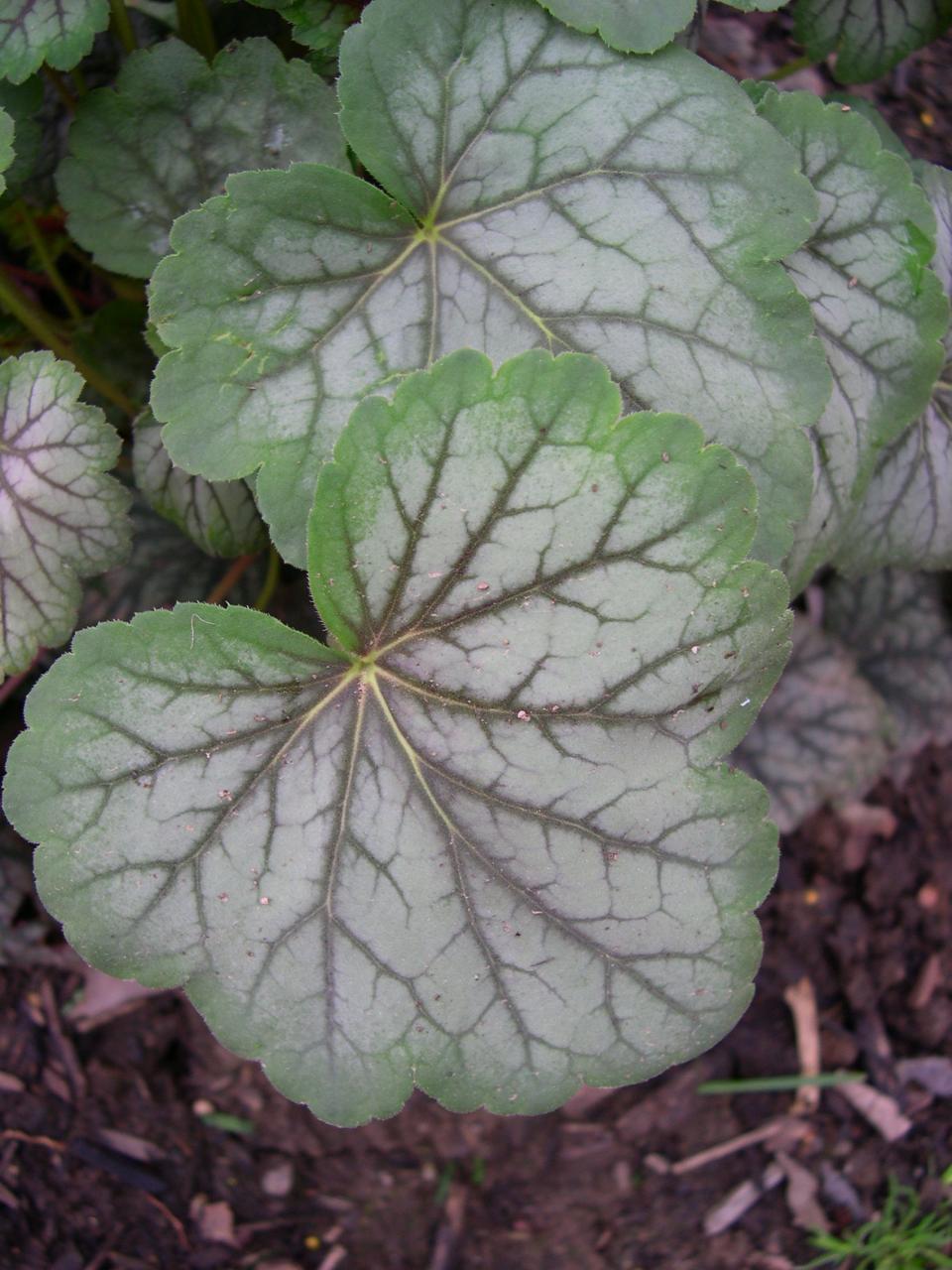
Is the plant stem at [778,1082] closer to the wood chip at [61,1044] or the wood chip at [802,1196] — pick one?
the wood chip at [802,1196]

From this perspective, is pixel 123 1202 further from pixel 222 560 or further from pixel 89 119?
pixel 89 119

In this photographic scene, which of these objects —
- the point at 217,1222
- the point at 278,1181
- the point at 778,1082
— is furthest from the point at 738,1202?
the point at 217,1222

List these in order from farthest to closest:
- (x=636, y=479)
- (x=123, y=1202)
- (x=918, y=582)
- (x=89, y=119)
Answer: (x=918, y=582), (x=123, y=1202), (x=89, y=119), (x=636, y=479)

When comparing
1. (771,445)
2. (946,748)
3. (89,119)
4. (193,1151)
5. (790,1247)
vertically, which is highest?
(89,119)

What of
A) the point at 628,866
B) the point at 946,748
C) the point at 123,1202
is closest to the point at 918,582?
the point at 946,748

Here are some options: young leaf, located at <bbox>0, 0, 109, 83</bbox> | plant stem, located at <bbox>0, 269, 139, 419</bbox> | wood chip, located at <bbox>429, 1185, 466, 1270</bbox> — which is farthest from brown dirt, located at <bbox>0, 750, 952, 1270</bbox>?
young leaf, located at <bbox>0, 0, 109, 83</bbox>

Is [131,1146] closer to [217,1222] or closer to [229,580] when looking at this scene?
[217,1222]

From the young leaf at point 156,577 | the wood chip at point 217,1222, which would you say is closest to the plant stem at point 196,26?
the young leaf at point 156,577
